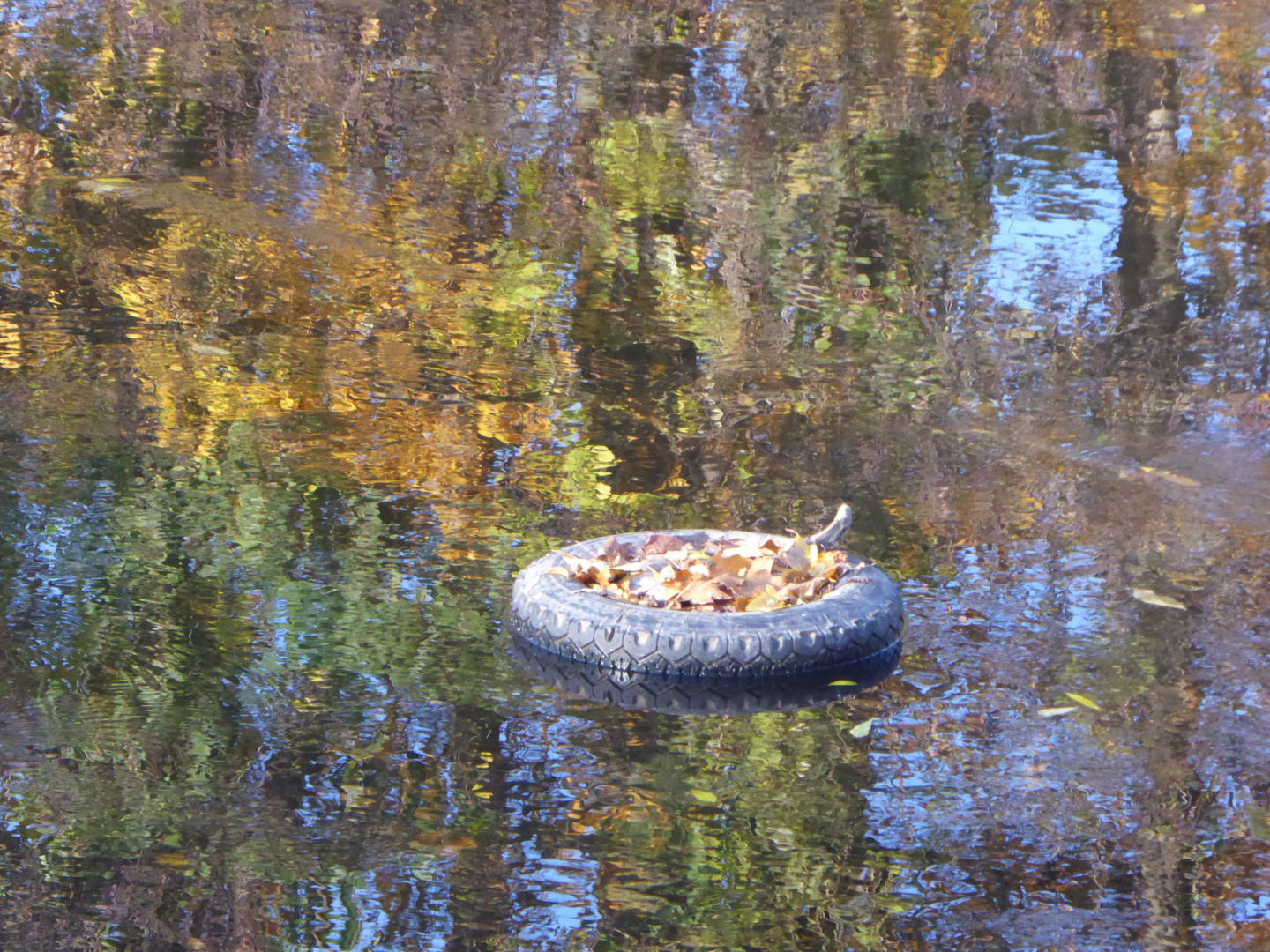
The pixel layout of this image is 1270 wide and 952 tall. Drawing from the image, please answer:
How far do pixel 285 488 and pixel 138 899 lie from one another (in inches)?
102

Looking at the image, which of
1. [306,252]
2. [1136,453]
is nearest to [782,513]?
[1136,453]

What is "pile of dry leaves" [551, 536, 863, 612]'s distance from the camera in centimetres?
481

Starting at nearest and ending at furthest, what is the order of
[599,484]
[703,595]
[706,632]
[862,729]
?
[862,729] → [706,632] → [703,595] → [599,484]

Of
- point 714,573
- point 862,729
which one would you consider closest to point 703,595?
point 714,573

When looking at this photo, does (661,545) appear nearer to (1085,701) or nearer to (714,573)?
(714,573)

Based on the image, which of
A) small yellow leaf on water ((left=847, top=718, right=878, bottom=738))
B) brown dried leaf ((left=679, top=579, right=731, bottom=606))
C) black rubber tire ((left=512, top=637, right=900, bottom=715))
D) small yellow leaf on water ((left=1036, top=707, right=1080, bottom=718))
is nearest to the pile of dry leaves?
brown dried leaf ((left=679, top=579, right=731, bottom=606))

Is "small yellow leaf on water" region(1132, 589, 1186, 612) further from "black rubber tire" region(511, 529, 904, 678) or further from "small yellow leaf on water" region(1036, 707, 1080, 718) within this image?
"black rubber tire" region(511, 529, 904, 678)

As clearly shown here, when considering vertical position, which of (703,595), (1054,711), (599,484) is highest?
(703,595)

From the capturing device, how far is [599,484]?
6.13m

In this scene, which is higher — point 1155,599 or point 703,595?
point 703,595

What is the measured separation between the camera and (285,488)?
595cm

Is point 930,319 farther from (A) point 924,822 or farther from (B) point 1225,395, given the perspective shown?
(A) point 924,822

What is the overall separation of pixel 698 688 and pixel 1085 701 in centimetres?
119

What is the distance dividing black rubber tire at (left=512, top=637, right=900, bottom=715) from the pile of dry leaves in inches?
10.2
